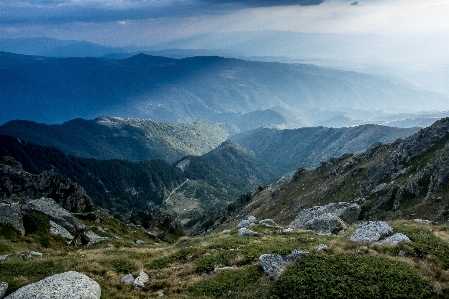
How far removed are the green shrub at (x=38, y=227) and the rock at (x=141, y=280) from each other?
27.1 m

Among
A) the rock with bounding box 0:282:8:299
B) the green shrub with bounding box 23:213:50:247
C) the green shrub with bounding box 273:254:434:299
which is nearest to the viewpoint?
the green shrub with bounding box 273:254:434:299

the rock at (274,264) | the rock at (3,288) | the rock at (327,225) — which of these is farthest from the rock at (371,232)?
the rock at (3,288)

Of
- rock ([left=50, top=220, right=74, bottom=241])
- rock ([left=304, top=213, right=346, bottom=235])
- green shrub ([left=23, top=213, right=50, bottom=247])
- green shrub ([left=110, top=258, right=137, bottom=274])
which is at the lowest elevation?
rock ([left=50, top=220, right=74, bottom=241])

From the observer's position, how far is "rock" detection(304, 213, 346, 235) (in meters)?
40.9

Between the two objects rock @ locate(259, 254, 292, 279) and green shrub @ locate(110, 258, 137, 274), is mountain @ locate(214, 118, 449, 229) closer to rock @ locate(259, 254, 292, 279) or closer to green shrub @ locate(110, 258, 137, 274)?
rock @ locate(259, 254, 292, 279)

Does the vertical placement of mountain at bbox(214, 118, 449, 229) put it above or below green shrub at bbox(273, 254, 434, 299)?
below

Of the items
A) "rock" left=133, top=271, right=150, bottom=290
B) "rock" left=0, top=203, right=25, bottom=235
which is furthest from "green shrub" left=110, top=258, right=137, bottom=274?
"rock" left=0, top=203, right=25, bottom=235

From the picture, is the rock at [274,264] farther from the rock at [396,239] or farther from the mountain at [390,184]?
the mountain at [390,184]

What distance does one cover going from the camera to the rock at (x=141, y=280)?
2531 cm

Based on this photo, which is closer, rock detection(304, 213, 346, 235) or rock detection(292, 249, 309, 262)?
rock detection(292, 249, 309, 262)

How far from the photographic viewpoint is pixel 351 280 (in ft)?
64.1

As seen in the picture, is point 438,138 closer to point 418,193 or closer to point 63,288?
point 418,193

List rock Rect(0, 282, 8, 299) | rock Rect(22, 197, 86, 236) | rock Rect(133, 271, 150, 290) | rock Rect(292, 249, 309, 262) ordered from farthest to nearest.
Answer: rock Rect(22, 197, 86, 236) → rock Rect(133, 271, 150, 290) → rock Rect(292, 249, 309, 262) → rock Rect(0, 282, 8, 299)

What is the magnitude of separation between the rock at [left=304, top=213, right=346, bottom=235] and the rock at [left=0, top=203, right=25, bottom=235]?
4396cm
